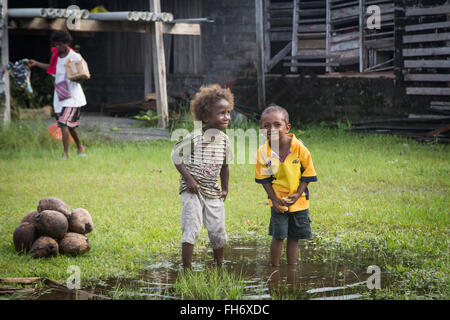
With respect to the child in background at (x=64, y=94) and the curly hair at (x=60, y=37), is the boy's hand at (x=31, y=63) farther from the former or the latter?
the curly hair at (x=60, y=37)

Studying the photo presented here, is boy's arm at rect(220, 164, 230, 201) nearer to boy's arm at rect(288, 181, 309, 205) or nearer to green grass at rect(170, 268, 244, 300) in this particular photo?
boy's arm at rect(288, 181, 309, 205)

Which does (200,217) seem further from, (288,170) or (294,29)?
(294,29)

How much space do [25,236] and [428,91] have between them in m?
9.24

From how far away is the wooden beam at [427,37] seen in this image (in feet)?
37.0

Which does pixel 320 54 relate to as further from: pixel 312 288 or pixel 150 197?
pixel 312 288

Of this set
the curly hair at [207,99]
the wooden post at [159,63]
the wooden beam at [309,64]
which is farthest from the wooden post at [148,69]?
the curly hair at [207,99]

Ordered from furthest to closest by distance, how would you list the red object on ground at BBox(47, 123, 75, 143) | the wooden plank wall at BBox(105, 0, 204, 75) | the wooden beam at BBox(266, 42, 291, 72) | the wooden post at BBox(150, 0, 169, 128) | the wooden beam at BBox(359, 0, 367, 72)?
the wooden plank wall at BBox(105, 0, 204, 75) → the wooden beam at BBox(266, 42, 291, 72) → the wooden beam at BBox(359, 0, 367, 72) → the wooden post at BBox(150, 0, 169, 128) → the red object on ground at BBox(47, 123, 75, 143)

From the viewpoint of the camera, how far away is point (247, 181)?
7.59 meters

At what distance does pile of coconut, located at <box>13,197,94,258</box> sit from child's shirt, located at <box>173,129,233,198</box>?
3.41ft

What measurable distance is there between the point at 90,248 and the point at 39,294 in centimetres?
104

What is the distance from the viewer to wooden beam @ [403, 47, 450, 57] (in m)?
11.3

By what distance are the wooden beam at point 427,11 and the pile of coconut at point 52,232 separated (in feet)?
30.0

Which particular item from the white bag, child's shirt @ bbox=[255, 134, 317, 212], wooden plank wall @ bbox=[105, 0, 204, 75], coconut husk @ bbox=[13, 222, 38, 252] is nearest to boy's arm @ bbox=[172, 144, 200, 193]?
child's shirt @ bbox=[255, 134, 317, 212]
